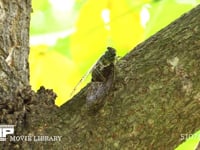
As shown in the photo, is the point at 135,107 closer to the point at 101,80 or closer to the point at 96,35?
the point at 101,80

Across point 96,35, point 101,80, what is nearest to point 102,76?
point 101,80

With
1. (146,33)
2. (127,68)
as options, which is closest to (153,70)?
(127,68)

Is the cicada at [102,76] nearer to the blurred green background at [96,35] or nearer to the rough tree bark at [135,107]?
the rough tree bark at [135,107]

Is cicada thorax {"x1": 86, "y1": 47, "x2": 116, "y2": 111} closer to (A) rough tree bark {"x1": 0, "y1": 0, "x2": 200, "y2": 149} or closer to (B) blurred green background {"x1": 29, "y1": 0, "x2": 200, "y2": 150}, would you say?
(A) rough tree bark {"x1": 0, "y1": 0, "x2": 200, "y2": 149}

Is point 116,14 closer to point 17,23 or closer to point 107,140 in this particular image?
point 17,23

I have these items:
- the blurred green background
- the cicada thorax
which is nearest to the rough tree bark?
the cicada thorax

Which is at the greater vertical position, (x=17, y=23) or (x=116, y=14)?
(x=116, y=14)
